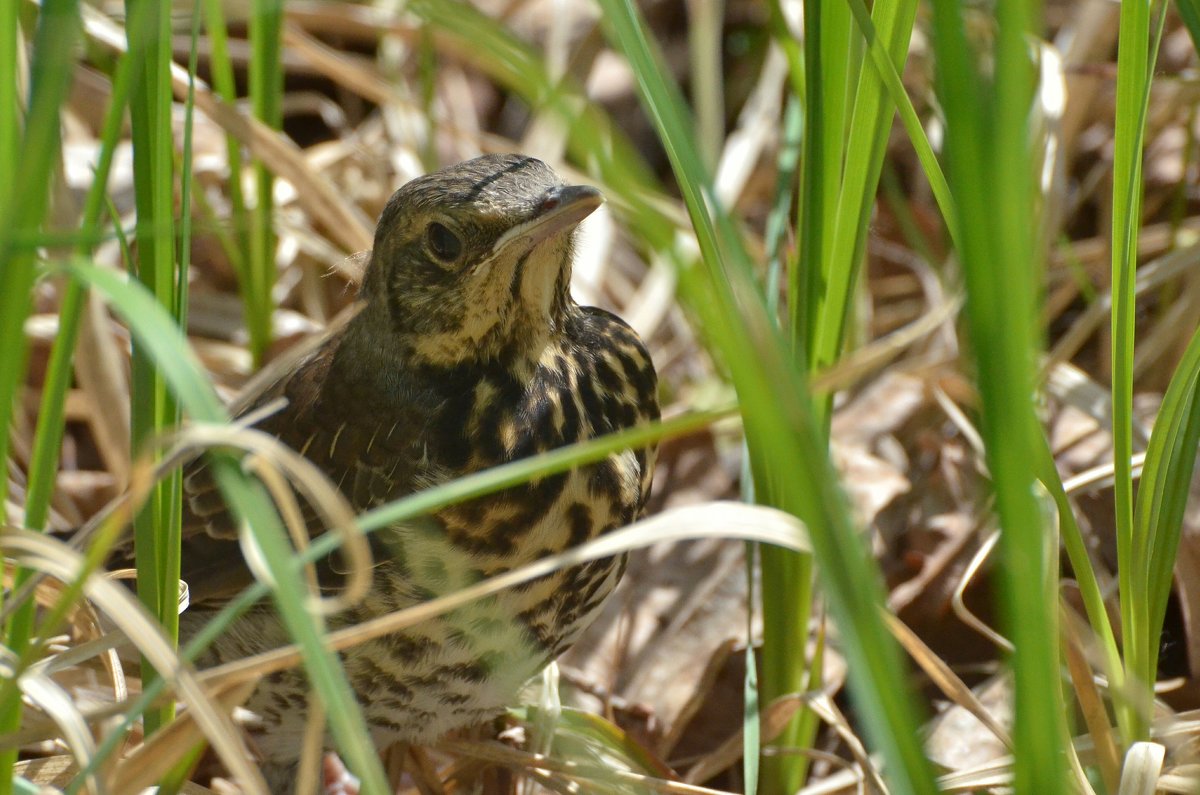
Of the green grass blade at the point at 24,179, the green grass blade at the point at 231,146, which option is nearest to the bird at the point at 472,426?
the green grass blade at the point at 231,146

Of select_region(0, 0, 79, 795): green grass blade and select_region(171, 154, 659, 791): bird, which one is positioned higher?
select_region(0, 0, 79, 795): green grass blade

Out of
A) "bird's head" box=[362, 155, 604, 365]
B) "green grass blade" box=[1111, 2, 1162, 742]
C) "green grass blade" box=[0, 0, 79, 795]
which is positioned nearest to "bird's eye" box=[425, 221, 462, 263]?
"bird's head" box=[362, 155, 604, 365]

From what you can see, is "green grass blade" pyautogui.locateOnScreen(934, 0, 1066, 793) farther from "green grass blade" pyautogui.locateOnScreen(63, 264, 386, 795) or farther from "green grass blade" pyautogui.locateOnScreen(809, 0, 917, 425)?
"green grass blade" pyautogui.locateOnScreen(809, 0, 917, 425)

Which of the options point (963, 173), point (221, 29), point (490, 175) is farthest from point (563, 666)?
point (963, 173)

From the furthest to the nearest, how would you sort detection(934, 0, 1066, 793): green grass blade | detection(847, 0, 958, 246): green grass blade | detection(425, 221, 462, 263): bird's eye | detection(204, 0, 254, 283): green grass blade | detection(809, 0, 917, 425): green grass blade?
detection(204, 0, 254, 283): green grass blade, detection(425, 221, 462, 263): bird's eye, detection(809, 0, 917, 425): green grass blade, detection(847, 0, 958, 246): green grass blade, detection(934, 0, 1066, 793): green grass blade

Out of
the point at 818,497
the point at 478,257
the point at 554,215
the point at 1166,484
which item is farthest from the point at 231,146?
the point at 818,497

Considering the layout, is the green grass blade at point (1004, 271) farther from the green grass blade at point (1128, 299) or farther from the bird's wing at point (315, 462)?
the bird's wing at point (315, 462)

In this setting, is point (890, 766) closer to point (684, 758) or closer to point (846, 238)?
point (846, 238)
